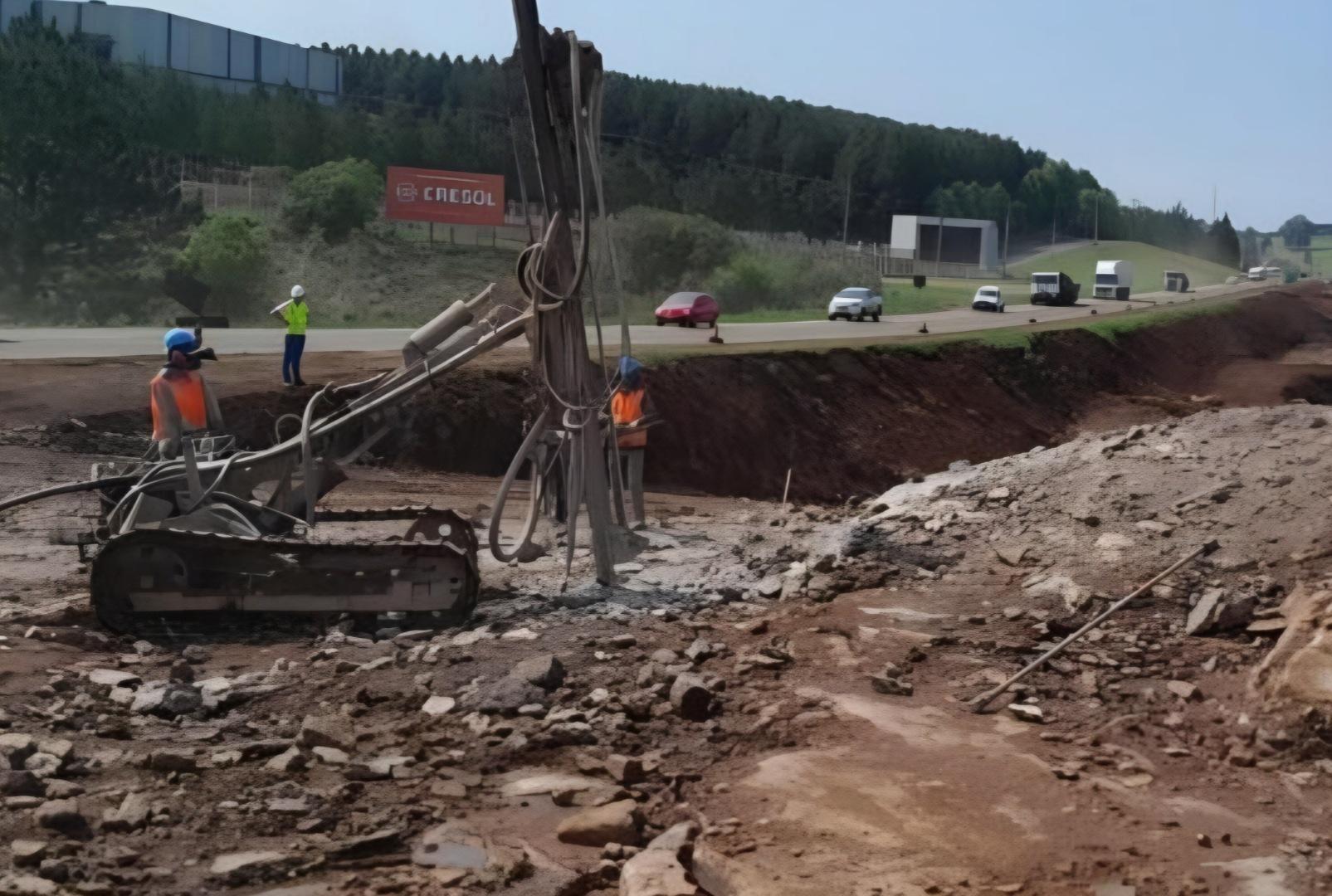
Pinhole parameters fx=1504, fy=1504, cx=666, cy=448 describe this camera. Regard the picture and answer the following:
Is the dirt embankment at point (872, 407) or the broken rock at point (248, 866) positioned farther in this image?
the dirt embankment at point (872, 407)

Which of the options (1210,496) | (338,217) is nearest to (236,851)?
(1210,496)

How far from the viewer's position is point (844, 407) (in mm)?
28531

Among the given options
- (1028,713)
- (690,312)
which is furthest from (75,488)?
(690,312)

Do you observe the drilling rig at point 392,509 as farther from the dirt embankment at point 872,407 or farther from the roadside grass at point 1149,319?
the roadside grass at point 1149,319

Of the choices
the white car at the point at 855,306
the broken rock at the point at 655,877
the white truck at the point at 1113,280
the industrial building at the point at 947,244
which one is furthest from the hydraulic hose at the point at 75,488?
the industrial building at the point at 947,244

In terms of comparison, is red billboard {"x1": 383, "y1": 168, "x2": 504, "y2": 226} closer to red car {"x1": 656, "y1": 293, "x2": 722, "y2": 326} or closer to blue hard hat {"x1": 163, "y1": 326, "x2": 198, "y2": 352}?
red car {"x1": 656, "y1": 293, "x2": 722, "y2": 326}

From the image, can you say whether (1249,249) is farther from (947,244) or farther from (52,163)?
(52,163)

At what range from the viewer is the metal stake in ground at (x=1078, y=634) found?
8.59m

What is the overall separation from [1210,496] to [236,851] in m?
7.90

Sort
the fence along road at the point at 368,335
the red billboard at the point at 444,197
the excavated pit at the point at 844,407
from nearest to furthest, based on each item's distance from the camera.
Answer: the excavated pit at the point at 844,407, the fence along road at the point at 368,335, the red billboard at the point at 444,197

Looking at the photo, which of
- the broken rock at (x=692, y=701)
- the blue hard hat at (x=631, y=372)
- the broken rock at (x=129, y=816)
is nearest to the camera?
the broken rock at (x=129, y=816)

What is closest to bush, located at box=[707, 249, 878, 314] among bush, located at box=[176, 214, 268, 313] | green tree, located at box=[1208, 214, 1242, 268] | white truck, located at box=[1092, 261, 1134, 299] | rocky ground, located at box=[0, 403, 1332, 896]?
white truck, located at box=[1092, 261, 1134, 299]

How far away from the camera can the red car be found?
37.9 meters

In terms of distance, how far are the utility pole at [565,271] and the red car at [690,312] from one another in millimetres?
26846
